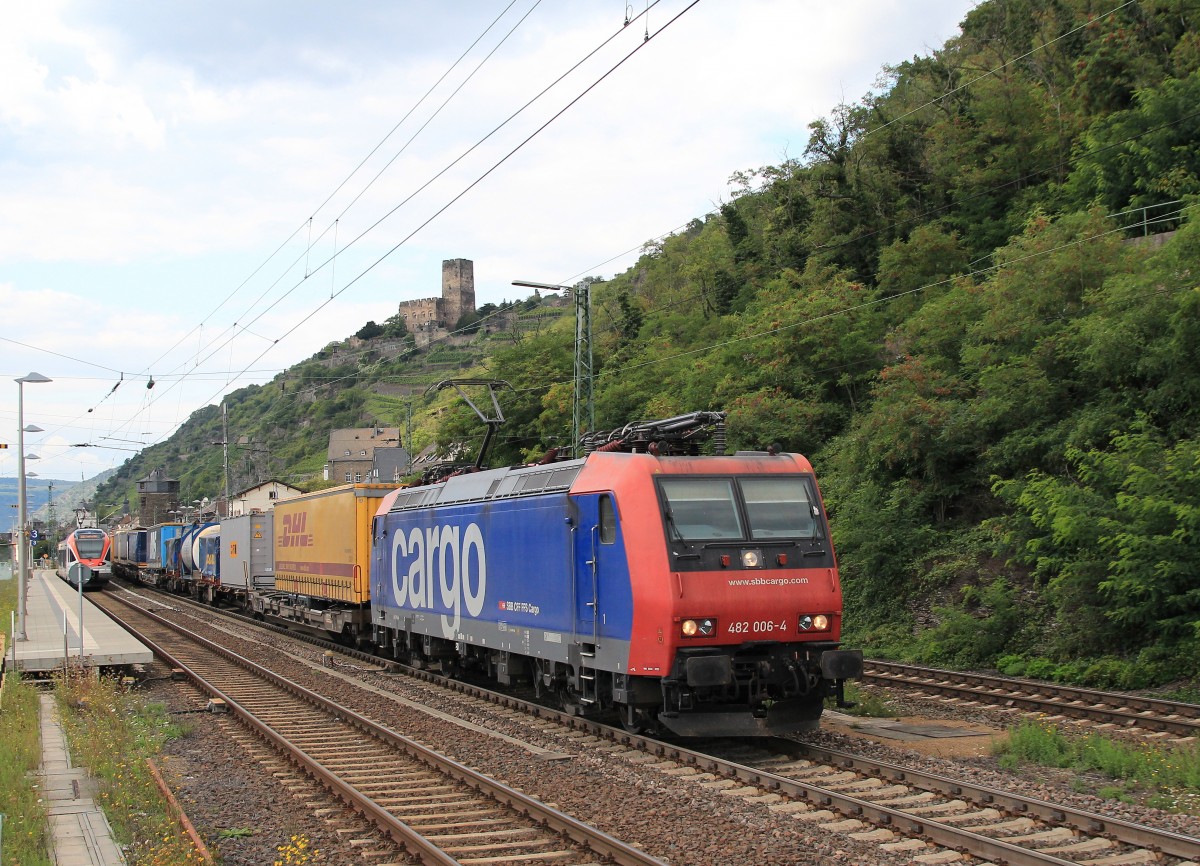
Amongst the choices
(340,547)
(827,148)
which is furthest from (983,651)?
(827,148)

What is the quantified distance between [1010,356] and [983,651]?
277 inches

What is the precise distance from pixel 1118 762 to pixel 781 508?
163 inches

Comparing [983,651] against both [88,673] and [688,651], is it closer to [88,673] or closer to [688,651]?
[688,651]

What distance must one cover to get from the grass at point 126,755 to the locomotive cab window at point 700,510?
18.3 ft

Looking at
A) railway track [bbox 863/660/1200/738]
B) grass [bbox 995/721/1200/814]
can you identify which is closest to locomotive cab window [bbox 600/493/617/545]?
grass [bbox 995/721/1200/814]

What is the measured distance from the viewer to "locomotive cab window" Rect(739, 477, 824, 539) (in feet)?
38.7

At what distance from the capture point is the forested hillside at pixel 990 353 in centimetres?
1670

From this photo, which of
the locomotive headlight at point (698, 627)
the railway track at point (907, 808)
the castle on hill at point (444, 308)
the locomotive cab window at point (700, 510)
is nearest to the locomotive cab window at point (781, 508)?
the locomotive cab window at point (700, 510)

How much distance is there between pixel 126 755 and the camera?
11.8 m

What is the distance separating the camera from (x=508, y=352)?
4975cm

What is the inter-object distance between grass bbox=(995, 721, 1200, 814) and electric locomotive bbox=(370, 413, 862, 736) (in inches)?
69.8

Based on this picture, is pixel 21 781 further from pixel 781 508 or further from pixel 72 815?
pixel 781 508

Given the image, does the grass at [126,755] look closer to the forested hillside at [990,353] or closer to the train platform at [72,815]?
the train platform at [72,815]

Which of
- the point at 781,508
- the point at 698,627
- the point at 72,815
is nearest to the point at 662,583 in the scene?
the point at 698,627
